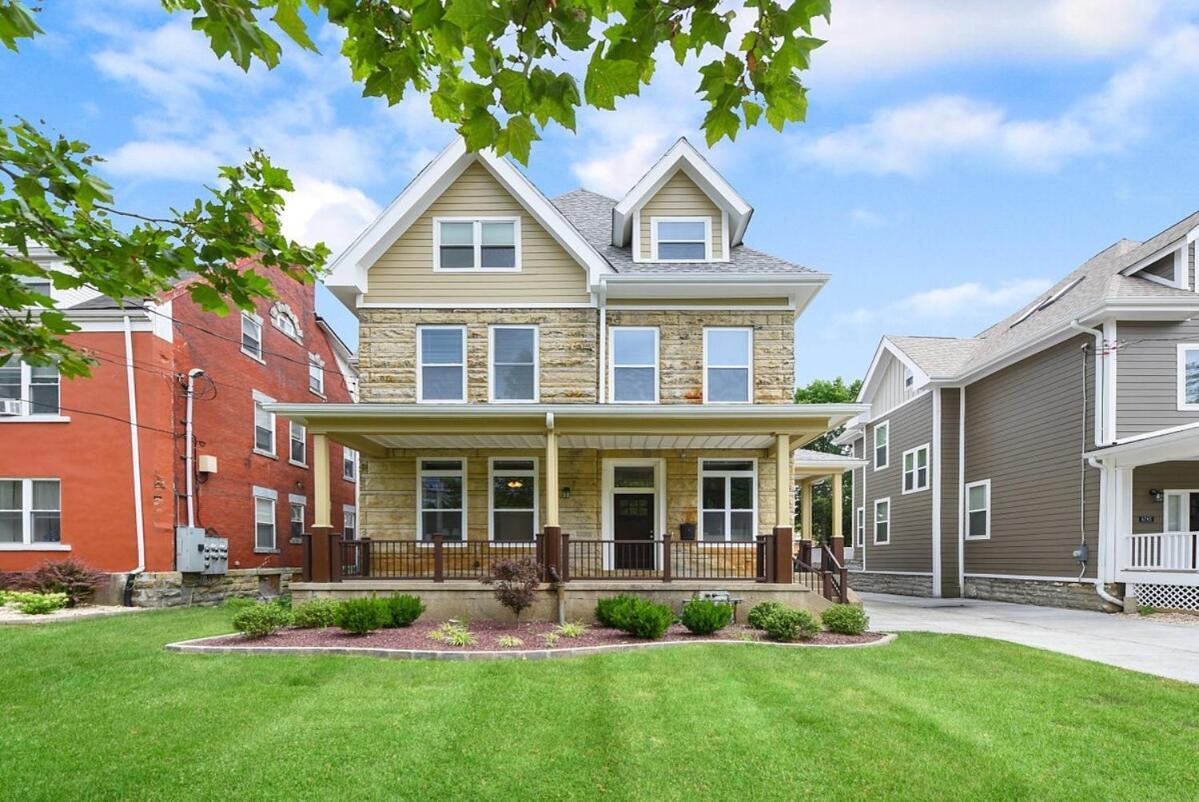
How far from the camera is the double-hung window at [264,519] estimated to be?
723 inches

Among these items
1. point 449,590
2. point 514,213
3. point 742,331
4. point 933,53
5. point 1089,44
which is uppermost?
point 1089,44

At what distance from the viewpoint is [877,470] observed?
2383cm

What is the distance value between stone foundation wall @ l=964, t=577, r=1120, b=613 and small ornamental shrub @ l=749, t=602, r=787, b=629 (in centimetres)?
806

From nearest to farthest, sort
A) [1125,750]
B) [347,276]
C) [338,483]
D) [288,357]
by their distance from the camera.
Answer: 1. [1125,750]
2. [347,276]
3. [288,357]
4. [338,483]

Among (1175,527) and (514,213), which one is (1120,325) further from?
(514,213)

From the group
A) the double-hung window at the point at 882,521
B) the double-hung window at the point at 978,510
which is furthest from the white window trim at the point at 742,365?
the double-hung window at the point at 882,521

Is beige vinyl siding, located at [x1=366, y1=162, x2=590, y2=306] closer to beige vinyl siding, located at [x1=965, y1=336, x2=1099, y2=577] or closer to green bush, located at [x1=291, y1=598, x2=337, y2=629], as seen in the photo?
green bush, located at [x1=291, y1=598, x2=337, y2=629]

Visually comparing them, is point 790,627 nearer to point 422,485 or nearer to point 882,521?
point 422,485

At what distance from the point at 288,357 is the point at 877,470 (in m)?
18.9

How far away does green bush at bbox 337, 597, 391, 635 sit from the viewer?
9.74 metres

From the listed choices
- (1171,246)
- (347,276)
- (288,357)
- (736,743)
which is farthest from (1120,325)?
(288,357)

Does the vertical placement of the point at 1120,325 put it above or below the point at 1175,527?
above

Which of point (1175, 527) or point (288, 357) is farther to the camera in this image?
point (288, 357)

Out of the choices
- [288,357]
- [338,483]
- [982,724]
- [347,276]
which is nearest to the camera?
[982,724]
